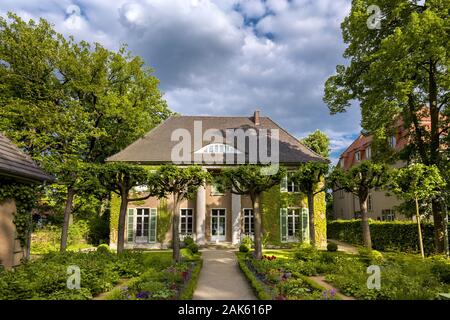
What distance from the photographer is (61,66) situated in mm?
20438

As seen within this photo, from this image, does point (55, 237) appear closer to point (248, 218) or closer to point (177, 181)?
point (177, 181)

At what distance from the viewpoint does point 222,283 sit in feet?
34.1

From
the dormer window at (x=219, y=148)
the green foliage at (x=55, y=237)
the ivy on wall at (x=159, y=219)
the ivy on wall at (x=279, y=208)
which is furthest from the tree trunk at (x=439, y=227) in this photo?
the green foliage at (x=55, y=237)

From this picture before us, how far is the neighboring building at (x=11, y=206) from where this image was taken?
9.09 m

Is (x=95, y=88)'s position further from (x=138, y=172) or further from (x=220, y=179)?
(x=220, y=179)

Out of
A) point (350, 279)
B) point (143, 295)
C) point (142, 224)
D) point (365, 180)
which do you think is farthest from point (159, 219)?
point (350, 279)

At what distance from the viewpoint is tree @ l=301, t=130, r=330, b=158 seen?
37.2m

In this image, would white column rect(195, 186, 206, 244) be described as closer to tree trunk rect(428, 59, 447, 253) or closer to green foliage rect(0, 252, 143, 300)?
green foliage rect(0, 252, 143, 300)

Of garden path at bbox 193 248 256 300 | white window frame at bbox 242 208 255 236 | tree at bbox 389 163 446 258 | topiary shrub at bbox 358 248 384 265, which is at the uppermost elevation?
tree at bbox 389 163 446 258

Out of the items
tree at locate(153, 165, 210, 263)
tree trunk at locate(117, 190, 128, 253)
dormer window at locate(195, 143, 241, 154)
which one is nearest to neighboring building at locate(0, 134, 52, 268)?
tree trunk at locate(117, 190, 128, 253)

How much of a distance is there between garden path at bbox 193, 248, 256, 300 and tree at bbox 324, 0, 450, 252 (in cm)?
1028

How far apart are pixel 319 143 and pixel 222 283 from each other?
30461 mm

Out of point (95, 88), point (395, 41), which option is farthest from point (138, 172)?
point (395, 41)

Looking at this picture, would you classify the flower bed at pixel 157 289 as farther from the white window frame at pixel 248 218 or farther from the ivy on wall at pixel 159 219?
the white window frame at pixel 248 218
